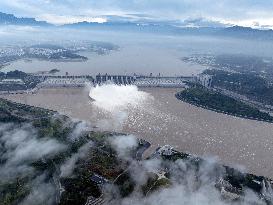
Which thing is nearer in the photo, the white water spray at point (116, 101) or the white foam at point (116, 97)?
the white water spray at point (116, 101)

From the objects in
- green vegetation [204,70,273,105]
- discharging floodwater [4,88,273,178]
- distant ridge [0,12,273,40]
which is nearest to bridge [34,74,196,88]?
green vegetation [204,70,273,105]

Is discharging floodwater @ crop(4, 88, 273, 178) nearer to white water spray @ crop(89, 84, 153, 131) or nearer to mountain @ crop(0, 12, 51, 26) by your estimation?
white water spray @ crop(89, 84, 153, 131)

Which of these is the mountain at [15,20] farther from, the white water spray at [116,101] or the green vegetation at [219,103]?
the green vegetation at [219,103]

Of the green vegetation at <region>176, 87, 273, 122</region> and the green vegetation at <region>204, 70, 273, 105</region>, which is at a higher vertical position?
the green vegetation at <region>176, 87, 273, 122</region>

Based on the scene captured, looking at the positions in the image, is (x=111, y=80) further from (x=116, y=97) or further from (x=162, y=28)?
(x=162, y=28)

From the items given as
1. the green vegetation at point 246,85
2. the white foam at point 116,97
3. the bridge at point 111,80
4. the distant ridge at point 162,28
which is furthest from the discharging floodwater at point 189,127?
the distant ridge at point 162,28

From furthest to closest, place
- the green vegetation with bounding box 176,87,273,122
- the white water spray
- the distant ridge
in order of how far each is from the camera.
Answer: the distant ridge → the green vegetation with bounding box 176,87,273,122 → the white water spray

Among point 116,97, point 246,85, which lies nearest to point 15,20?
point 246,85
